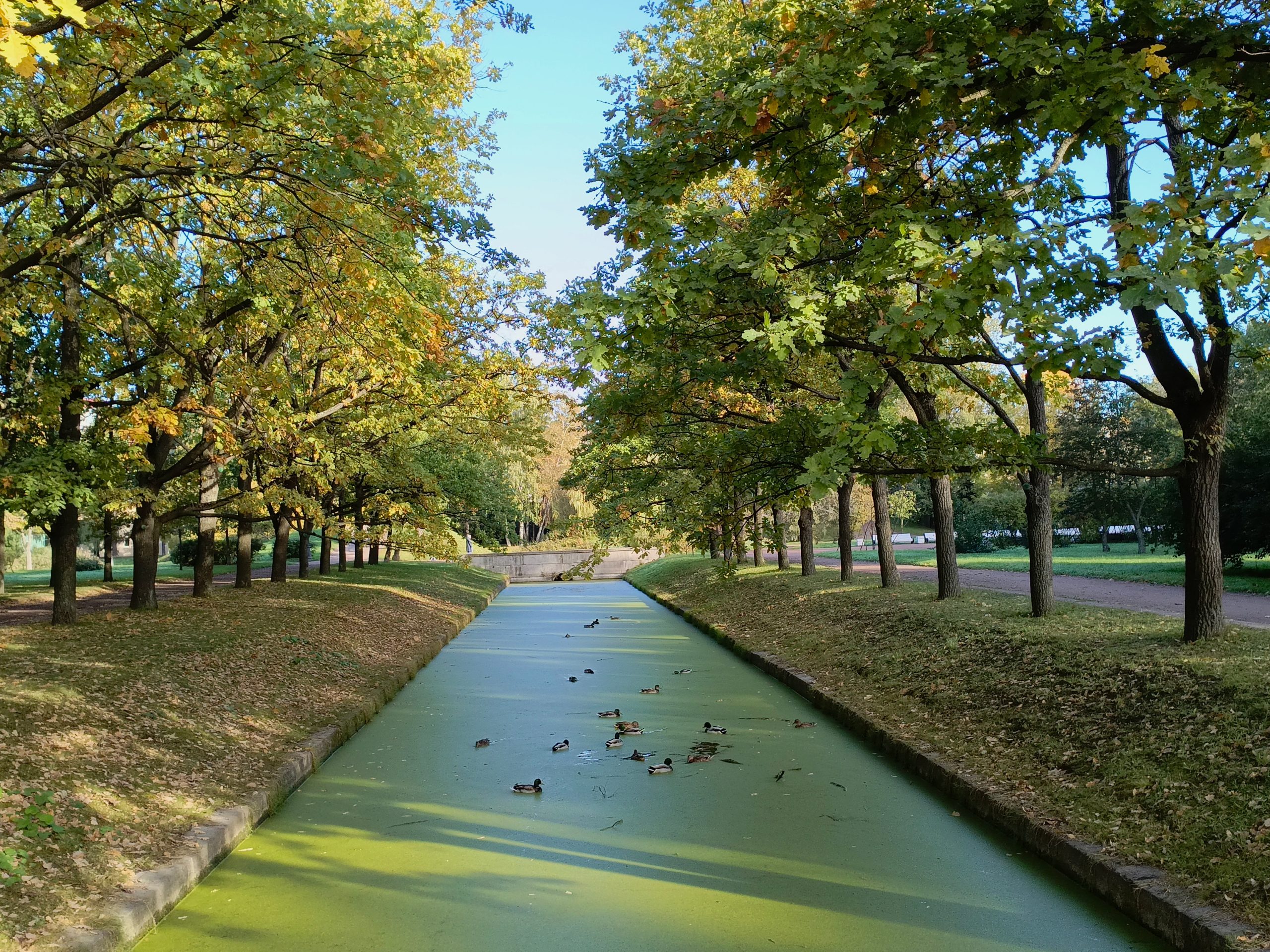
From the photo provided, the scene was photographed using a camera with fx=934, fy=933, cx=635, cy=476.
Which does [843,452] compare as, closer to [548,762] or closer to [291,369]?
[548,762]

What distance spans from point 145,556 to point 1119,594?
14.7 m

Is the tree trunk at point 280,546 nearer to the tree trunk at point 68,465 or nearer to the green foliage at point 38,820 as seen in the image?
the tree trunk at point 68,465

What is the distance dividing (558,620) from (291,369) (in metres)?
8.84

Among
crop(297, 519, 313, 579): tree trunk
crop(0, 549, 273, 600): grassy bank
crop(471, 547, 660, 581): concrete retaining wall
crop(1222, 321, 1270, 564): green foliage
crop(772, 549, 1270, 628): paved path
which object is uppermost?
crop(1222, 321, 1270, 564): green foliage

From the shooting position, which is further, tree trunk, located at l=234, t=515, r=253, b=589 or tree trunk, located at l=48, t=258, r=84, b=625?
tree trunk, located at l=234, t=515, r=253, b=589

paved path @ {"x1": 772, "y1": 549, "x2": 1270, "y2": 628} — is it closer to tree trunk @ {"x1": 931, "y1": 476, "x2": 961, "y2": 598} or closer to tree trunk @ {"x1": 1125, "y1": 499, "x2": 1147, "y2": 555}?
tree trunk @ {"x1": 931, "y1": 476, "x2": 961, "y2": 598}

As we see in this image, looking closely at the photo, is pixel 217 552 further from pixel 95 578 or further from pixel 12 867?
pixel 12 867

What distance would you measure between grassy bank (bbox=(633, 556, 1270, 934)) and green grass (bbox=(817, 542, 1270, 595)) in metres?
7.69

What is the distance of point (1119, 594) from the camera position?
15.2m

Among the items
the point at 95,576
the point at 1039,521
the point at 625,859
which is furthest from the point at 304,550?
the point at 625,859

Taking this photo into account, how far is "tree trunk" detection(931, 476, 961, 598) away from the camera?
13.0 meters

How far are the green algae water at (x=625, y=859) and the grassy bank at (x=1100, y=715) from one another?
45cm

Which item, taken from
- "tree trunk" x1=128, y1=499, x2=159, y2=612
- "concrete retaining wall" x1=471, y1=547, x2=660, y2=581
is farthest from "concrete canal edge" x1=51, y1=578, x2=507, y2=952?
"concrete retaining wall" x1=471, y1=547, x2=660, y2=581

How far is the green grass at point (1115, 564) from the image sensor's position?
17203 millimetres
